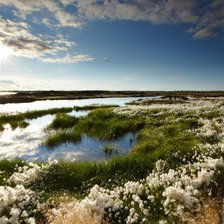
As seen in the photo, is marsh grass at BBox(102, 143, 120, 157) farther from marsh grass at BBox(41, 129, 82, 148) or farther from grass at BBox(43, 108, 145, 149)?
marsh grass at BBox(41, 129, 82, 148)

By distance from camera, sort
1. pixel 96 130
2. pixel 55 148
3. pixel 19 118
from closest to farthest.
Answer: pixel 55 148
pixel 96 130
pixel 19 118

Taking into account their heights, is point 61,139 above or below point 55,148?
above

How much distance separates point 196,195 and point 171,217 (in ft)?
2.70

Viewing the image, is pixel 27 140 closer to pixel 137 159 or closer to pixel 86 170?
pixel 86 170

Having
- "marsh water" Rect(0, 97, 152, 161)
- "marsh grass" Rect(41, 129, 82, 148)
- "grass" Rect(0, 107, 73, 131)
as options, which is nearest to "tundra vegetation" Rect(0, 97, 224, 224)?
"marsh grass" Rect(41, 129, 82, 148)

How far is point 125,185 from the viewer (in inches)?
190

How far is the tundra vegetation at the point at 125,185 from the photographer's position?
3562mm

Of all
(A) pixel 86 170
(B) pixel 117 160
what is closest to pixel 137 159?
(B) pixel 117 160

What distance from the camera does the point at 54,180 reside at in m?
6.51

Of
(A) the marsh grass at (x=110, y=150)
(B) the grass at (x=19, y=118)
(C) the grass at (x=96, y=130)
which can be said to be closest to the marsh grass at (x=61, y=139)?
(C) the grass at (x=96, y=130)

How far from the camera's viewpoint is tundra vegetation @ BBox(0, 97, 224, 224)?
3.56m

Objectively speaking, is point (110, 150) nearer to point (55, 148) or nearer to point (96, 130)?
point (55, 148)

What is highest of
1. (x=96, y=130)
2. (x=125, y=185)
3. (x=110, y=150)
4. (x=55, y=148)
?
(x=125, y=185)

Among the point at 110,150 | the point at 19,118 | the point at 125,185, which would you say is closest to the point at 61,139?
the point at 110,150
